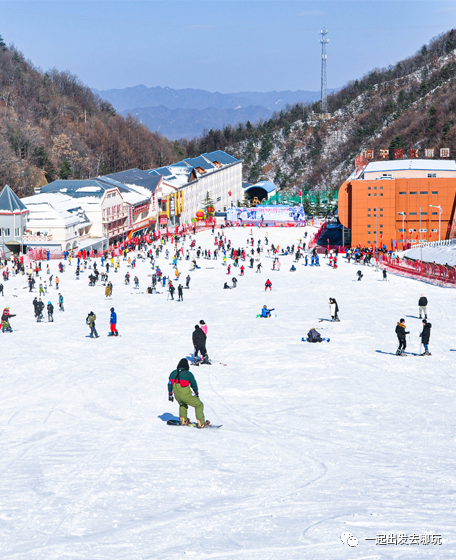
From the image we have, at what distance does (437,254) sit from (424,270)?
12.3 meters

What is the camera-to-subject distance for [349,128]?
14875 cm

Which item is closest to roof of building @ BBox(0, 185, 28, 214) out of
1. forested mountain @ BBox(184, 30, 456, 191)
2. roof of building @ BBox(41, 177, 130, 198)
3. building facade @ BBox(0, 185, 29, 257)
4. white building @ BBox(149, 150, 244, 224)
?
building facade @ BBox(0, 185, 29, 257)

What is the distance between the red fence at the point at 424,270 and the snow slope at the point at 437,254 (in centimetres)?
385

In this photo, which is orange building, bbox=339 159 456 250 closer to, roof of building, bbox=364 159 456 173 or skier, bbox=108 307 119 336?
roof of building, bbox=364 159 456 173

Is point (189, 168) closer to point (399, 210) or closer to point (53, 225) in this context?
point (399, 210)

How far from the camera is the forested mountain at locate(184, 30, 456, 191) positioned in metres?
133

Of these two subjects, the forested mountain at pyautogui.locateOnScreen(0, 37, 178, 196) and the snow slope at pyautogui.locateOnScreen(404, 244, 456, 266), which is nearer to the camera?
the snow slope at pyautogui.locateOnScreen(404, 244, 456, 266)

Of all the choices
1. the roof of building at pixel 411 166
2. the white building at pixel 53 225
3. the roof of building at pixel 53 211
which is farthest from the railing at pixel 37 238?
the roof of building at pixel 411 166

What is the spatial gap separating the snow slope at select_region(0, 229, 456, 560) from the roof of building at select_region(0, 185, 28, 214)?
3481 centimetres

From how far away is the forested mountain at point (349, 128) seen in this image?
133 meters

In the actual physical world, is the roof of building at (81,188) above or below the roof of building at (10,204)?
above

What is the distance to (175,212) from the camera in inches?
3209

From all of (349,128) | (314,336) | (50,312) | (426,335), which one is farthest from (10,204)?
(349,128)

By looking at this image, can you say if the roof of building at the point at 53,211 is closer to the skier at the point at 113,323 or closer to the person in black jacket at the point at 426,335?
the skier at the point at 113,323
